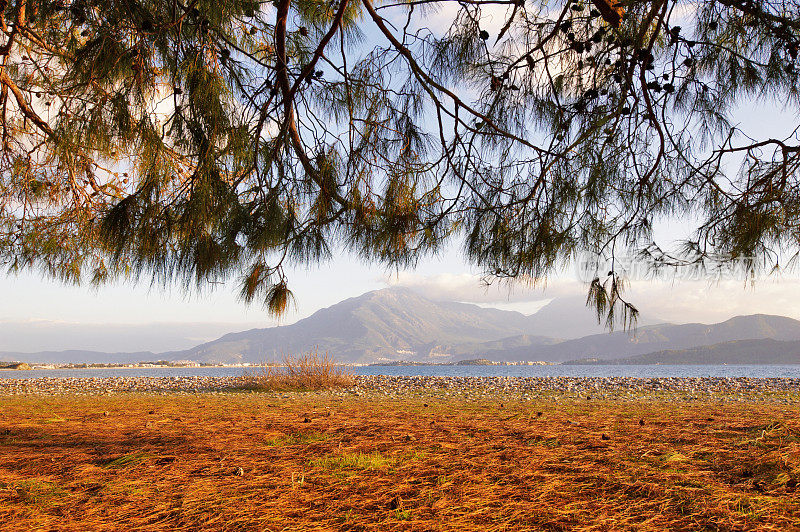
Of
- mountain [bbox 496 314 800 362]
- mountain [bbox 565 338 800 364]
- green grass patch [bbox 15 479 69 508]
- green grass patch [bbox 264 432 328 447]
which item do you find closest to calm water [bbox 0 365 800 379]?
green grass patch [bbox 264 432 328 447]

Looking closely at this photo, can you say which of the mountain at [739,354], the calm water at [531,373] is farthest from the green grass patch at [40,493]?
the mountain at [739,354]

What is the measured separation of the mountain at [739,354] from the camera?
7556 centimetres

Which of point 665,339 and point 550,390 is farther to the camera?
point 665,339

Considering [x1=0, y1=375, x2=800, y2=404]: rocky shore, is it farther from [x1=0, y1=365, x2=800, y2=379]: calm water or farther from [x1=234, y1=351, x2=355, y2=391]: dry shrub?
[x1=0, y1=365, x2=800, y2=379]: calm water

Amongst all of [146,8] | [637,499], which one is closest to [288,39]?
[146,8]

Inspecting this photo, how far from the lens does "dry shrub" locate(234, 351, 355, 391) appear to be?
9.66m

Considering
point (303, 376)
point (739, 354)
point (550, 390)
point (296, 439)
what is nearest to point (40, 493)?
point (296, 439)

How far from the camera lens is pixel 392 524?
1.47 meters

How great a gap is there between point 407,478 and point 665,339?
425 feet

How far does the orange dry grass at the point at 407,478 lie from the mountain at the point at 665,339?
112729 mm

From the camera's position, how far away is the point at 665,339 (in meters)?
116

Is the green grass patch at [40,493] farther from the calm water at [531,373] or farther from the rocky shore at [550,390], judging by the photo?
the calm water at [531,373]

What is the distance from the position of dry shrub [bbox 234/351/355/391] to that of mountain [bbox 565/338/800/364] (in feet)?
246

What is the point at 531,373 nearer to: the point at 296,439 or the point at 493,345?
the point at 296,439
